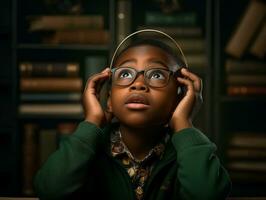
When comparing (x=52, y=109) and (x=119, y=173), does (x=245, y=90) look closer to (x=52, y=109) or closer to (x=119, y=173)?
(x=52, y=109)

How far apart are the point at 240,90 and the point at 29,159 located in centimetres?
134

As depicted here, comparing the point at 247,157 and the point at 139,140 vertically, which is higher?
the point at 139,140

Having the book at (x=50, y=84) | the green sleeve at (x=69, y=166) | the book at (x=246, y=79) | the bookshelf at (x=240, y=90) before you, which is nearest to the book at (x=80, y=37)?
the book at (x=50, y=84)

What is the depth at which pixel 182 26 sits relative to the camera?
2779 mm

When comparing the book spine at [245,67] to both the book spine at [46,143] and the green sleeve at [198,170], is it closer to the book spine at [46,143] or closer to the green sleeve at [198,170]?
the book spine at [46,143]

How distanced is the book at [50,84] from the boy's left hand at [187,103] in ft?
5.72

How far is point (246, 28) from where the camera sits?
274cm

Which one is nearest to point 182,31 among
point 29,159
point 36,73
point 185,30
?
point 185,30

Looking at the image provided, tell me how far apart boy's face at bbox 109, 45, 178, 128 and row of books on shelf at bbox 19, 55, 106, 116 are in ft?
5.63

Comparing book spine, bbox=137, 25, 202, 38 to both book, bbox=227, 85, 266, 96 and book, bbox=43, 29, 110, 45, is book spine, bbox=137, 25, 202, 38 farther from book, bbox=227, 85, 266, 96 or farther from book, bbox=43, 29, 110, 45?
book, bbox=227, 85, 266, 96

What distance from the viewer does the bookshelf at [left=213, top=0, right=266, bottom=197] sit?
2.73 meters

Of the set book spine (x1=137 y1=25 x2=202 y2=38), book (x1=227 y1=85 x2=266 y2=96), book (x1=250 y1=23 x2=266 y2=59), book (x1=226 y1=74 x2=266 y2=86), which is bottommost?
book (x1=227 y1=85 x2=266 y2=96)

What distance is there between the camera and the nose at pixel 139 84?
3.23ft

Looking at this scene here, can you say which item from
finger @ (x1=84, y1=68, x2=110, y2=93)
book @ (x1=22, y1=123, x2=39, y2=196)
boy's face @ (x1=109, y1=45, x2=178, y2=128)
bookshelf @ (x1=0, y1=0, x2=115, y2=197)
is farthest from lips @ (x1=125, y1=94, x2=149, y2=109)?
book @ (x1=22, y1=123, x2=39, y2=196)
